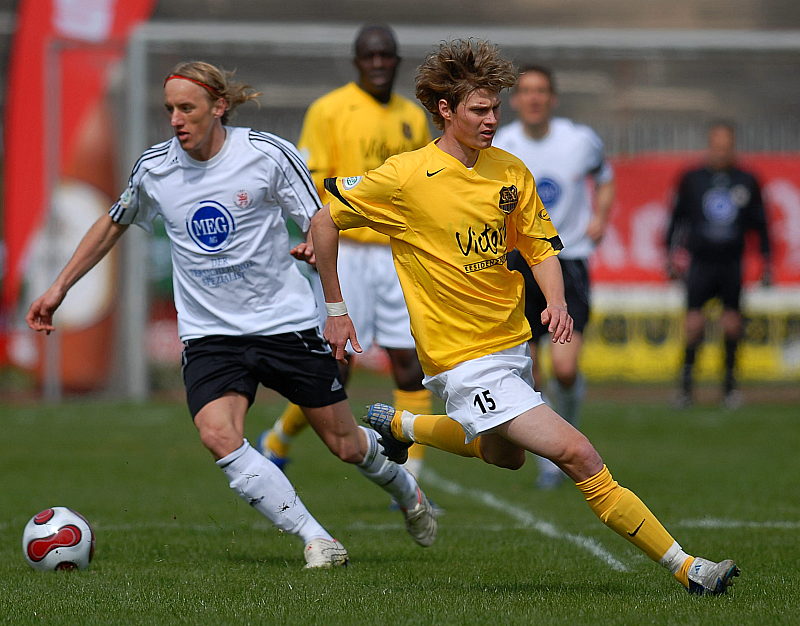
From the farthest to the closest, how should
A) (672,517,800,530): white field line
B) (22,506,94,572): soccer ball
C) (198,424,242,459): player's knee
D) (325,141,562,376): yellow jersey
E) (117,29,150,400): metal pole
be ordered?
(117,29,150,400): metal pole
(672,517,800,530): white field line
(22,506,94,572): soccer ball
(198,424,242,459): player's knee
(325,141,562,376): yellow jersey

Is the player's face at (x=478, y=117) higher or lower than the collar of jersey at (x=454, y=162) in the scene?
higher

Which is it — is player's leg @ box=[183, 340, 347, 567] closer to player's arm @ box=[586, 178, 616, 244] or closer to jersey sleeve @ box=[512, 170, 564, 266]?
jersey sleeve @ box=[512, 170, 564, 266]

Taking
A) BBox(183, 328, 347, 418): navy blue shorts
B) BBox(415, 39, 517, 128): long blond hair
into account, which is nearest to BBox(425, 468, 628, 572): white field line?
BBox(183, 328, 347, 418): navy blue shorts

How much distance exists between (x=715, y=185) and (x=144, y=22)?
7.24m

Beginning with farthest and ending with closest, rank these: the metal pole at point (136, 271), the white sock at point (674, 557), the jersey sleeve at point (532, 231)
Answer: the metal pole at point (136, 271)
the jersey sleeve at point (532, 231)
the white sock at point (674, 557)

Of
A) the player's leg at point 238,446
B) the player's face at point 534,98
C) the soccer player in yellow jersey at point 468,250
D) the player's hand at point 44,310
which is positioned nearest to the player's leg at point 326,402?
the player's leg at point 238,446

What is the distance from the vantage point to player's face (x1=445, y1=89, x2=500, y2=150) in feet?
17.5

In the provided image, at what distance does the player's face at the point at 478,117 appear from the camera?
5.34 meters

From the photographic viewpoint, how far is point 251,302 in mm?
6219

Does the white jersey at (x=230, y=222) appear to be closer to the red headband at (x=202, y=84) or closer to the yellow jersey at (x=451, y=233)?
the red headband at (x=202, y=84)

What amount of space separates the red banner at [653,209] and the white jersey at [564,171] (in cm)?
724

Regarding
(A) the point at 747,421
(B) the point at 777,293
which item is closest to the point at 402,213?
(A) the point at 747,421

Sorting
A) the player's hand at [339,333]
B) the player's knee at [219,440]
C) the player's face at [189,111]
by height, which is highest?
the player's face at [189,111]

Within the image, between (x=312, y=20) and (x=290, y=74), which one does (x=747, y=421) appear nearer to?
(x=290, y=74)
